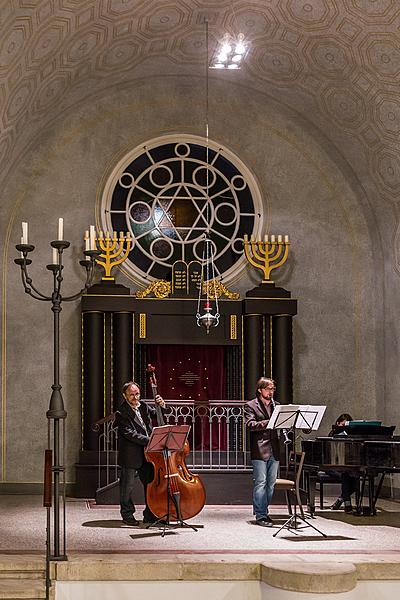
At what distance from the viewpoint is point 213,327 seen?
14547mm

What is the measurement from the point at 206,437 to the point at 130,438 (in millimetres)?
4572

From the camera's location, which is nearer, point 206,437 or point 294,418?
point 294,418

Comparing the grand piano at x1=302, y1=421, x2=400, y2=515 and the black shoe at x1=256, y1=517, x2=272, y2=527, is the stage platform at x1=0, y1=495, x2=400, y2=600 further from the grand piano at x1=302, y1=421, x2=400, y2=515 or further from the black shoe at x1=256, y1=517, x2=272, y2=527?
the grand piano at x1=302, y1=421, x2=400, y2=515

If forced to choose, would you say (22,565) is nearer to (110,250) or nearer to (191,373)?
(191,373)

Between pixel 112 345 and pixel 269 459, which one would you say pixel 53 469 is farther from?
pixel 112 345

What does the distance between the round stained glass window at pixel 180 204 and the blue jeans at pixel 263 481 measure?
5.06 metres

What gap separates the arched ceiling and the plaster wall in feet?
1.30

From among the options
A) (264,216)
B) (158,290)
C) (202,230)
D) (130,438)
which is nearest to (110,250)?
(158,290)

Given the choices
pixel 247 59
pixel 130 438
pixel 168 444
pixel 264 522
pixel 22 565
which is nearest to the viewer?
pixel 22 565

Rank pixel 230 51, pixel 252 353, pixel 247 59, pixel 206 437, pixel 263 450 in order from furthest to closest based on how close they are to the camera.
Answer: pixel 206 437, pixel 252 353, pixel 247 59, pixel 230 51, pixel 263 450

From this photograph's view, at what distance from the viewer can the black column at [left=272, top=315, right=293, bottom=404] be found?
1431 centimetres

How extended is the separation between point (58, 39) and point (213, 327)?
4.87 metres

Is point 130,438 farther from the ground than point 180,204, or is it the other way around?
point 180,204

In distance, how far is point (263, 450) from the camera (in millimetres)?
10375
